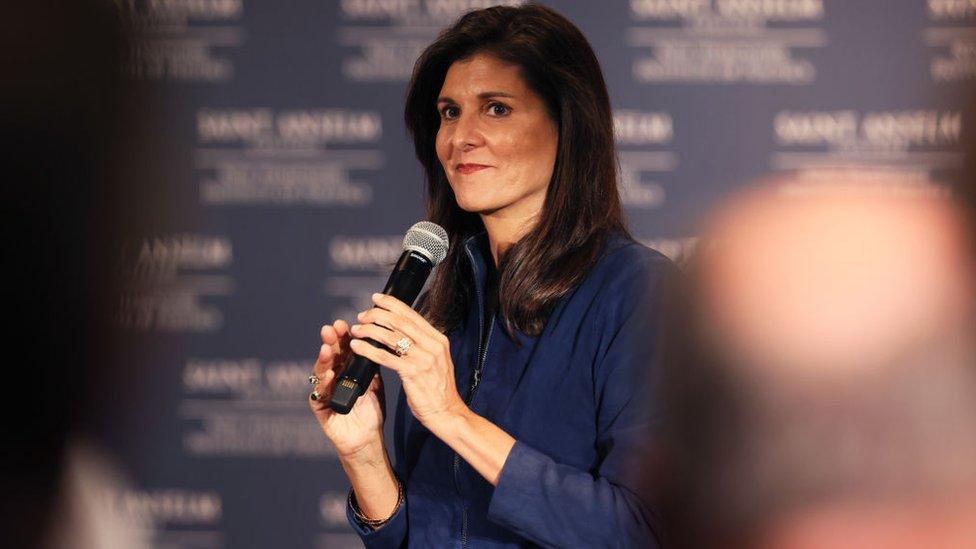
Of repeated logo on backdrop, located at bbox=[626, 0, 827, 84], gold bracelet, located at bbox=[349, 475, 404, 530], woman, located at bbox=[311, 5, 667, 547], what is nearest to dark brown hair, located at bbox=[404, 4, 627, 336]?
woman, located at bbox=[311, 5, 667, 547]

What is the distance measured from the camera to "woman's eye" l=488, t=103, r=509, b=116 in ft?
4.40

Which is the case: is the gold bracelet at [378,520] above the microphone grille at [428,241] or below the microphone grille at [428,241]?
below

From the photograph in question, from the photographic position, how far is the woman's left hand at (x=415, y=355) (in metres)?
1.03

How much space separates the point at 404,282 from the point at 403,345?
0.37 feet

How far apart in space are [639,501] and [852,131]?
1440 mm

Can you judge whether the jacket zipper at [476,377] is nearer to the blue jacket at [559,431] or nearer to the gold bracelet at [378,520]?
the blue jacket at [559,431]

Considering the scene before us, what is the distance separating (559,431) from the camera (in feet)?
3.89

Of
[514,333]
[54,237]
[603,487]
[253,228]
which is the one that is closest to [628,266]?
[514,333]

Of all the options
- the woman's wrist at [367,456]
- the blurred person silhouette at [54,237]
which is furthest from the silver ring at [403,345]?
the blurred person silhouette at [54,237]

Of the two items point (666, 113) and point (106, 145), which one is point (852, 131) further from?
point (106, 145)

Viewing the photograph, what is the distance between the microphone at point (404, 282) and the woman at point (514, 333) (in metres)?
0.03

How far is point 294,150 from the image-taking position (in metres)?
2.51

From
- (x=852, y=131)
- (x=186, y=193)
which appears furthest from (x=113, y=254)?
(x=852, y=131)

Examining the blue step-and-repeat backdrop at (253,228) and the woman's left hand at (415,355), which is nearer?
the woman's left hand at (415,355)
